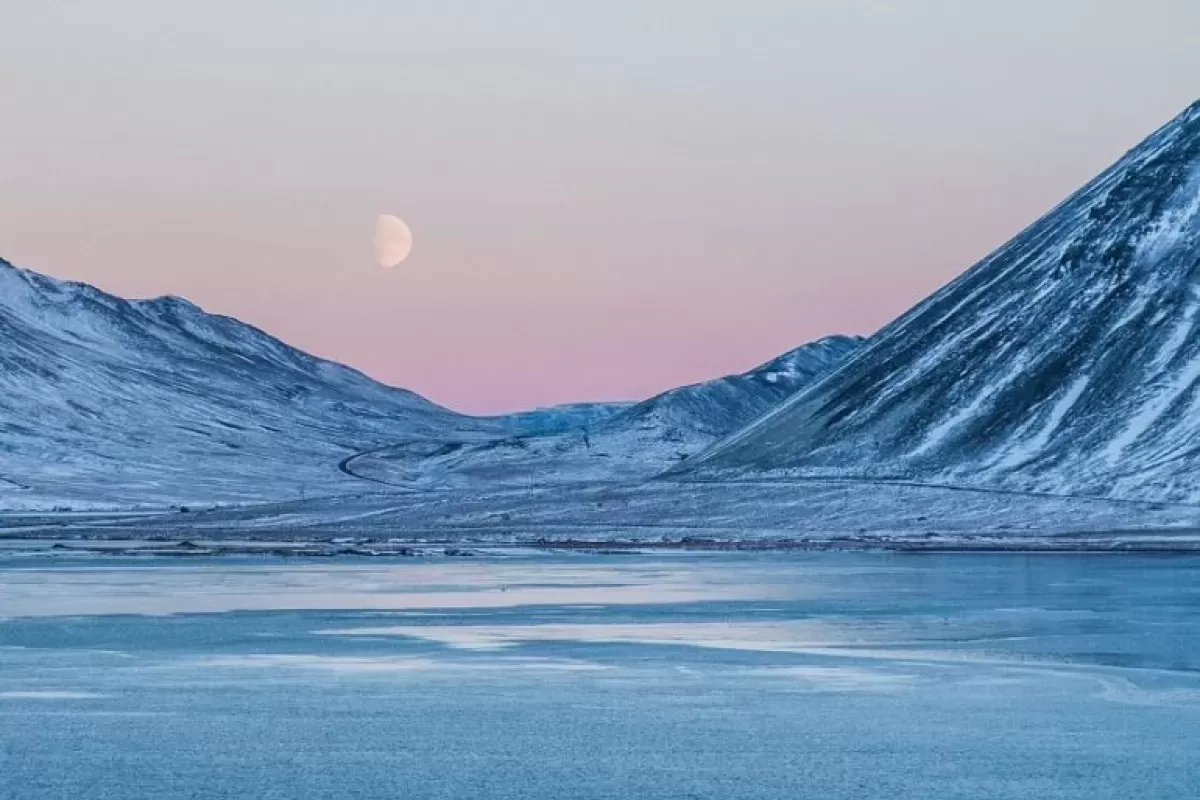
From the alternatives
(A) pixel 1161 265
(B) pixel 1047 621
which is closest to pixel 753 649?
(B) pixel 1047 621

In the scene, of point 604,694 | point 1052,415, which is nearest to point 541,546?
point 604,694

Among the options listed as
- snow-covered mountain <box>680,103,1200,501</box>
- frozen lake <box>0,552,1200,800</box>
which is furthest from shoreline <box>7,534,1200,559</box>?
snow-covered mountain <box>680,103,1200,501</box>

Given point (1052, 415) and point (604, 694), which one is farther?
point (1052, 415)

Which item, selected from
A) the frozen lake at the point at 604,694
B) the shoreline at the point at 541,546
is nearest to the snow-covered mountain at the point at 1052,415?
the shoreline at the point at 541,546

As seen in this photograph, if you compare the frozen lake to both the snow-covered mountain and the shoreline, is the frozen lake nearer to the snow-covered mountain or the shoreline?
the shoreline

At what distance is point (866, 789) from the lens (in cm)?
2622

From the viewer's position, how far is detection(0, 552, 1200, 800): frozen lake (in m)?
27.1

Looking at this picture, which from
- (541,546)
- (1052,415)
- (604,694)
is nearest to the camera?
(604,694)

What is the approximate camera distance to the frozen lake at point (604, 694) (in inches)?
1069

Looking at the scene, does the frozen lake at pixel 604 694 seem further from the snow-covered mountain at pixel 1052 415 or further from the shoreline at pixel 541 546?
the snow-covered mountain at pixel 1052 415

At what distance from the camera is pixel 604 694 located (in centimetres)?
3544

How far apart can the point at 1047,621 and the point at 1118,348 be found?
141701 millimetres

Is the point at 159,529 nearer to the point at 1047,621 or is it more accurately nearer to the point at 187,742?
the point at 1047,621

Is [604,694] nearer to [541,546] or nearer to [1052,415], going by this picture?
[541,546]
